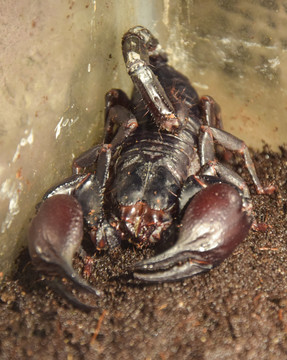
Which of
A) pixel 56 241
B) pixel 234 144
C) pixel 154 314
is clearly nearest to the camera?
pixel 56 241

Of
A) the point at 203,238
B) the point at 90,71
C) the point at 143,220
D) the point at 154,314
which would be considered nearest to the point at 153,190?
the point at 143,220

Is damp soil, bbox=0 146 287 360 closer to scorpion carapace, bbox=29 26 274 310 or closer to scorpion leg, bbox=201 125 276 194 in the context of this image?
scorpion carapace, bbox=29 26 274 310

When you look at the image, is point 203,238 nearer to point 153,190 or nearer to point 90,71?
point 153,190

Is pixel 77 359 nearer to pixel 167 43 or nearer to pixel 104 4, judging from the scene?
pixel 104 4

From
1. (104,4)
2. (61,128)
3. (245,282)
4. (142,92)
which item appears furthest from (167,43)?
(245,282)

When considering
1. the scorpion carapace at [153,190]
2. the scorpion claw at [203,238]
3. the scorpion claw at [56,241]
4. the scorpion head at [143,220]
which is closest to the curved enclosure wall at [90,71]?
the scorpion carapace at [153,190]

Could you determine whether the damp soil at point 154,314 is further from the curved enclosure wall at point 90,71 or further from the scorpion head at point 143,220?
the curved enclosure wall at point 90,71
